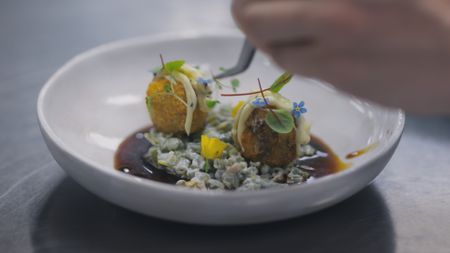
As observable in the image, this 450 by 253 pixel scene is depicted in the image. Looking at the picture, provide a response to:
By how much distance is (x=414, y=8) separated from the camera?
31.5 inches

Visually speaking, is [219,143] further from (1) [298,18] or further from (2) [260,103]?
(1) [298,18]

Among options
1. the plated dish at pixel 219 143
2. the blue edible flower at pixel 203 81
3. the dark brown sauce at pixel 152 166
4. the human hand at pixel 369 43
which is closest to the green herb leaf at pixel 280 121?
the plated dish at pixel 219 143

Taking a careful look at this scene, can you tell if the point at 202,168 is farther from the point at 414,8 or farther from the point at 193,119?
the point at 414,8

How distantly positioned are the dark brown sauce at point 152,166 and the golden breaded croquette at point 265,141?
7 cm

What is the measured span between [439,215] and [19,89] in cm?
121

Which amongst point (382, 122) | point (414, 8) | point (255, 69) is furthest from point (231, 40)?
point (414, 8)

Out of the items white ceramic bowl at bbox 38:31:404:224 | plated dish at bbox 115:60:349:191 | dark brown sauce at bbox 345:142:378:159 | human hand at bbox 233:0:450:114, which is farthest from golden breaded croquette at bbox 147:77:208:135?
human hand at bbox 233:0:450:114

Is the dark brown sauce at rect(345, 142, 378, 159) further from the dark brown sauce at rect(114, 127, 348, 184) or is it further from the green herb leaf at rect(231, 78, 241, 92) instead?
the green herb leaf at rect(231, 78, 241, 92)

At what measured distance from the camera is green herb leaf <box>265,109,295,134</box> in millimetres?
1203

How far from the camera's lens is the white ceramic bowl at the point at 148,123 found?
3.20 ft

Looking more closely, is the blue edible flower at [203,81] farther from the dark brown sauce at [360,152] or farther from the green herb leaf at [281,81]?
the dark brown sauce at [360,152]

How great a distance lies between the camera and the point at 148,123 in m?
1.51

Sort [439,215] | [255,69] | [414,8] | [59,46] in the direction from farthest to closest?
[59,46] < [255,69] < [439,215] < [414,8]

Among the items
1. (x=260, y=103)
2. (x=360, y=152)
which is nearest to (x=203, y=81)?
(x=260, y=103)
